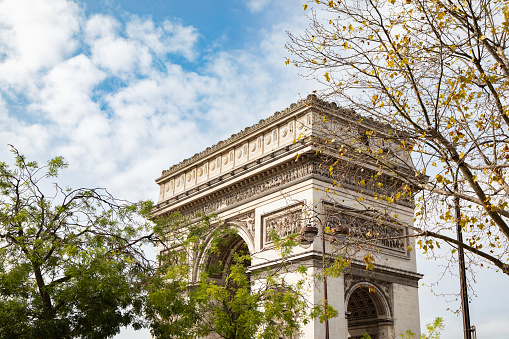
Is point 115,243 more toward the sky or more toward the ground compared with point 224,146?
more toward the ground

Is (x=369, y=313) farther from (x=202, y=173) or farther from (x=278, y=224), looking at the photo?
(x=202, y=173)

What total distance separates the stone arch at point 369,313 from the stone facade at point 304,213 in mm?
39

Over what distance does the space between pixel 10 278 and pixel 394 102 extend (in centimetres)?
863

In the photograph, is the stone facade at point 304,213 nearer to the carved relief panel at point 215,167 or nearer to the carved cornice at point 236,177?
the carved cornice at point 236,177

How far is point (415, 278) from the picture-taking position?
968 inches

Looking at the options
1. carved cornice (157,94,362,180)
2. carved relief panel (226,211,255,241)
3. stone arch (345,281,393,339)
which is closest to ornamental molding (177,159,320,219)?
carved relief panel (226,211,255,241)

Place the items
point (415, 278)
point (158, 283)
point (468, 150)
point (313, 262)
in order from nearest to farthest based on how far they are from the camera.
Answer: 1. point (468, 150)
2. point (158, 283)
3. point (313, 262)
4. point (415, 278)

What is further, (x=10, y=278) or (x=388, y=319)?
(x=388, y=319)

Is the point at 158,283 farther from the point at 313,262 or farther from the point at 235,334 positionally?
the point at 313,262

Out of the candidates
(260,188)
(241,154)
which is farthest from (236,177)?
(241,154)

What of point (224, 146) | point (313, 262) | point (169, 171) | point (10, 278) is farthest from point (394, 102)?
point (169, 171)

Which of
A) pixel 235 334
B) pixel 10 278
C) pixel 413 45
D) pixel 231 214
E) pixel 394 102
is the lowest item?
pixel 235 334

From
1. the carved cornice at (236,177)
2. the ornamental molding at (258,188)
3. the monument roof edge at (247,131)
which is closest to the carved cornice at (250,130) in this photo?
the monument roof edge at (247,131)

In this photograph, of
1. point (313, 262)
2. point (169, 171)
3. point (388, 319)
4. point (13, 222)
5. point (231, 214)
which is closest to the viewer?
point (13, 222)
